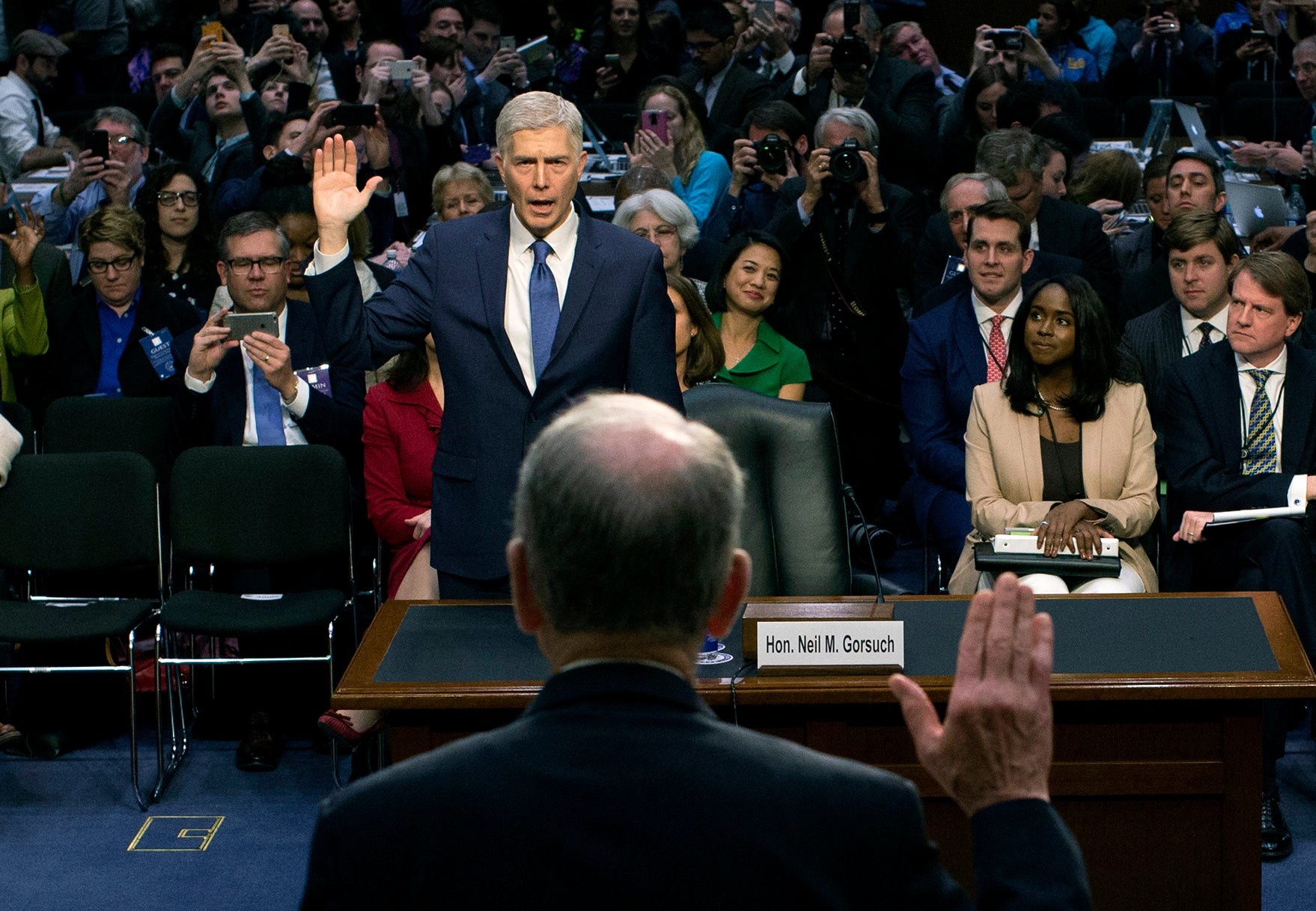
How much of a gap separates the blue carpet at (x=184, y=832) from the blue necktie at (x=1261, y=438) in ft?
2.47

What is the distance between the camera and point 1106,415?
4.11 m

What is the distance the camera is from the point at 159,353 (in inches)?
199

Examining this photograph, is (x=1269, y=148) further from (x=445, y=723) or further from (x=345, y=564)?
(x=445, y=723)

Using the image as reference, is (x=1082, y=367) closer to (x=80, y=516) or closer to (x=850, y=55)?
(x=80, y=516)

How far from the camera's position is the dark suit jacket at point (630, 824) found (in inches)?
41.9

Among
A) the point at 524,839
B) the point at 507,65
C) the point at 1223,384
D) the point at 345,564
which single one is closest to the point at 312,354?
the point at 345,564

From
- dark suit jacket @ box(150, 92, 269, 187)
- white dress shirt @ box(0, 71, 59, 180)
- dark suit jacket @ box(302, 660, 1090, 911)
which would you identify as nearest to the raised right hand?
dark suit jacket @ box(302, 660, 1090, 911)

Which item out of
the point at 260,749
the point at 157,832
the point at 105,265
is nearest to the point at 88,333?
the point at 105,265

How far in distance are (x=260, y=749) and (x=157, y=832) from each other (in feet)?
1.44

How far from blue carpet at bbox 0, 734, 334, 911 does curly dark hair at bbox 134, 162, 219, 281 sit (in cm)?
180

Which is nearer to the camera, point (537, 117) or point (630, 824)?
point (630, 824)

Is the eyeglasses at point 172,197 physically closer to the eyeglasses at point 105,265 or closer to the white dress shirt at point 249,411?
the eyeglasses at point 105,265

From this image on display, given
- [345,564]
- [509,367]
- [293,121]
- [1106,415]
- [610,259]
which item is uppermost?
[293,121]

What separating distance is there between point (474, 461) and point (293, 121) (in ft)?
11.9
